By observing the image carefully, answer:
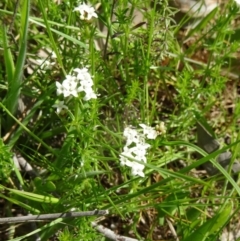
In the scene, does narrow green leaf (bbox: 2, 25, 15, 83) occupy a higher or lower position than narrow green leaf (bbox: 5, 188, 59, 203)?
higher

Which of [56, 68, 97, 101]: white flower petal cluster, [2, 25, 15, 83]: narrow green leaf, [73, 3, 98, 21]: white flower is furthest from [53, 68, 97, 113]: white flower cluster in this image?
[2, 25, 15, 83]: narrow green leaf

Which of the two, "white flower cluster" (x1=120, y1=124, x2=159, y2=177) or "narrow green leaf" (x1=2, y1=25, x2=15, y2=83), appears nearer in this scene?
"white flower cluster" (x1=120, y1=124, x2=159, y2=177)

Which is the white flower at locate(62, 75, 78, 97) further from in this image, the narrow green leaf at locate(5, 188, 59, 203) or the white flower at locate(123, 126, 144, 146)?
the narrow green leaf at locate(5, 188, 59, 203)

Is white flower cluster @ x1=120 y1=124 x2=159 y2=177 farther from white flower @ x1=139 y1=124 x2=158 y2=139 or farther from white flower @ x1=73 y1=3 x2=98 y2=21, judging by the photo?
white flower @ x1=73 y1=3 x2=98 y2=21

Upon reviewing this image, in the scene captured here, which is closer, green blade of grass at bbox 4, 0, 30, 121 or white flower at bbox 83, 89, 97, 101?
white flower at bbox 83, 89, 97, 101

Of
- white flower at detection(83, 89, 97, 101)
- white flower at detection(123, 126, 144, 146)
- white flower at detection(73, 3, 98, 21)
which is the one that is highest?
white flower at detection(73, 3, 98, 21)

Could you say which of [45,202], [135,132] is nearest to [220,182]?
[135,132]

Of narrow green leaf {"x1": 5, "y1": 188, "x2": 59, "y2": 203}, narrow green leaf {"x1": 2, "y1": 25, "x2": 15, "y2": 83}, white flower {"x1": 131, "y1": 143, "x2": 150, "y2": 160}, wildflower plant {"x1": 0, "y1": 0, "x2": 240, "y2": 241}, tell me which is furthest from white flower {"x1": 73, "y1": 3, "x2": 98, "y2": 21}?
narrow green leaf {"x1": 5, "y1": 188, "x2": 59, "y2": 203}

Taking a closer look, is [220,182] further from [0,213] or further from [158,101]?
[0,213]

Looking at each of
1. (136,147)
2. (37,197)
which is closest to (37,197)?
(37,197)
